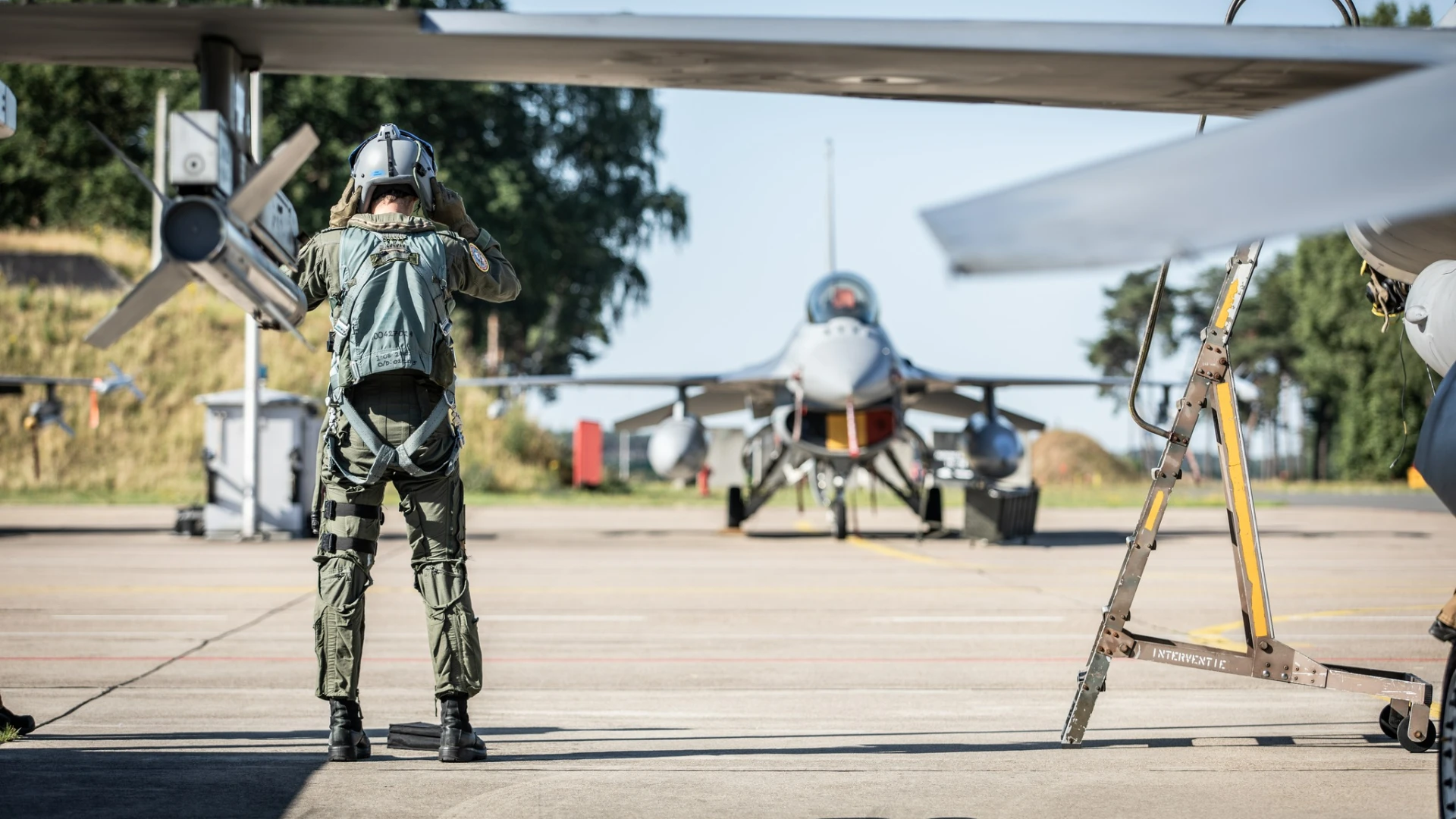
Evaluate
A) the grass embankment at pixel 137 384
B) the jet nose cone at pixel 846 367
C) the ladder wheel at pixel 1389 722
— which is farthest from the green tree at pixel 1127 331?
the ladder wheel at pixel 1389 722

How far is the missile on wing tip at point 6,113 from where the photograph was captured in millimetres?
4051

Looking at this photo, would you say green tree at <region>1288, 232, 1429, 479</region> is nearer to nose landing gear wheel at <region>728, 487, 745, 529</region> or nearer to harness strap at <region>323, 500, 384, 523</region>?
nose landing gear wheel at <region>728, 487, 745, 529</region>

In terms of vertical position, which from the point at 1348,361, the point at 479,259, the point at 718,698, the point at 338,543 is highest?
the point at 1348,361

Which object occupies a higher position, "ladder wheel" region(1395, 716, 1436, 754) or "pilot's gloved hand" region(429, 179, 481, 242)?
"pilot's gloved hand" region(429, 179, 481, 242)

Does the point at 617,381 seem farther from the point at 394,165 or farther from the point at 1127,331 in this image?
the point at 1127,331

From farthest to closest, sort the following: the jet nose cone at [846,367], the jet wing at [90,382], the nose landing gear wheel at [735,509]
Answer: the nose landing gear wheel at [735,509] → the jet wing at [90,382] → the jet nose cone at [846,367]

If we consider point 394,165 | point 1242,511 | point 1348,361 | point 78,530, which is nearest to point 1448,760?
point 1242,511

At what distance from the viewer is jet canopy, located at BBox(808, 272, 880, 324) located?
1820 centimetres

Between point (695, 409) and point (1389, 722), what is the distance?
2064 cm

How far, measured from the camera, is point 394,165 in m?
4.75

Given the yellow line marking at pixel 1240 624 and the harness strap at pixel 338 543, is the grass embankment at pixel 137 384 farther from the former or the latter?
the harness strap at pixel 338 543

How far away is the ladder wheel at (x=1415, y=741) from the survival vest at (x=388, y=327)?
11.8 feet

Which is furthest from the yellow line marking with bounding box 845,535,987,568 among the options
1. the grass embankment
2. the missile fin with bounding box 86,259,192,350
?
the grass embankment

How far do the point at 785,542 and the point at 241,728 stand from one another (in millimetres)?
14393
